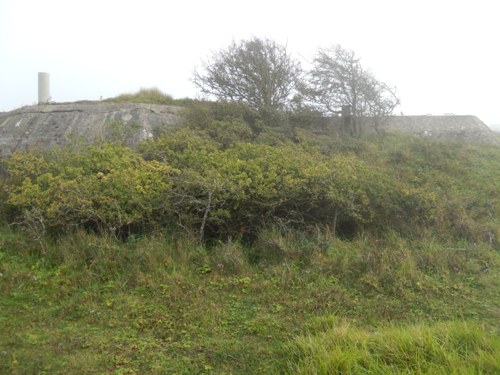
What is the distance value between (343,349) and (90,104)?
10.7m

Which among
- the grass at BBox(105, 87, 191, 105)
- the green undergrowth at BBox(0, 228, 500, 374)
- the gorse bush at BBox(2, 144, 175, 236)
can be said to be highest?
the grass at BBox(105, 87, 191, 105)

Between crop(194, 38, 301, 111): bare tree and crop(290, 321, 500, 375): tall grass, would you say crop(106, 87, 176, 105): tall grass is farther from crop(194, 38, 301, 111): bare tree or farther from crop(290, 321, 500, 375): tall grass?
crop(290, 321, 500, 375): tall grass

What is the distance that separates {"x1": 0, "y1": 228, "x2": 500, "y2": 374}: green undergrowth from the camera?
378 centimetres

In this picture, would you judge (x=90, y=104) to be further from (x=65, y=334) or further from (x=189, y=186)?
(x=65, y=334)

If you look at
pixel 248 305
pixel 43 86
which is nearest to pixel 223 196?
pixel 248 305

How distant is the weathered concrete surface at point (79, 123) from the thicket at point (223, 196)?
168cm

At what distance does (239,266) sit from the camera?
5711 mm

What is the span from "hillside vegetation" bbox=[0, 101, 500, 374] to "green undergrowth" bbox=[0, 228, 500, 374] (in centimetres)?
2

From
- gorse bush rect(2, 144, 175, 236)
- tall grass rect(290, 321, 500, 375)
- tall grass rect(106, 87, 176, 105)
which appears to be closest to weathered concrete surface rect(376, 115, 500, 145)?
tall grass rect(106, 87, 176, 105)

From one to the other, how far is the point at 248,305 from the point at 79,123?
8291 millimetres

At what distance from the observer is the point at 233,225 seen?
6832 mm

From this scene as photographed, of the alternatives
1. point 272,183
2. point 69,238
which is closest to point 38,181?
point 69,238

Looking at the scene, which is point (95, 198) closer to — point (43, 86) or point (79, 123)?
point (79, 123)

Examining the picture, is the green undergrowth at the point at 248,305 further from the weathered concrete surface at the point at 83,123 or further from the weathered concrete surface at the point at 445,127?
the weathered concrete surface at the point at 445,127
